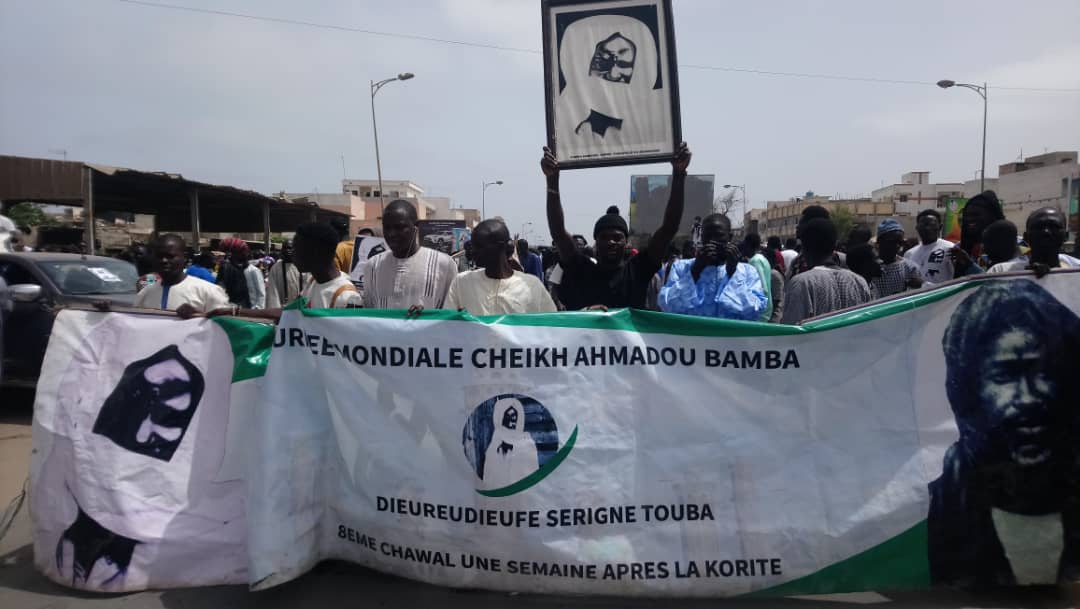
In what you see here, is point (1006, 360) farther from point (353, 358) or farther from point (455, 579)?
point (353, 358)

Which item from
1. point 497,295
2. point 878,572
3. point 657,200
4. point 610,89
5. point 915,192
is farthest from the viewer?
point 915,192

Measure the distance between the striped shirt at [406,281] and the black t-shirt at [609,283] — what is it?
0.74m

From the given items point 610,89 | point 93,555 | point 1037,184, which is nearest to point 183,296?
point 93,555

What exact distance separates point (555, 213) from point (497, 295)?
75 centimetres

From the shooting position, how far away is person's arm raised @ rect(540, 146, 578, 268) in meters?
4.00

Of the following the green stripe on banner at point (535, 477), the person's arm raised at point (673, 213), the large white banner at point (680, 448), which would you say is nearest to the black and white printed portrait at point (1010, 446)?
the large white banner at point (680, 448)

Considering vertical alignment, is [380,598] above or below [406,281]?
below

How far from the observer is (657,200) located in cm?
3388

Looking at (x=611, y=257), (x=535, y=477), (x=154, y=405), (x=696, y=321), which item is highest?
(x=611, y=257)

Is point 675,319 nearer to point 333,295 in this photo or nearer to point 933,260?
point 333,295

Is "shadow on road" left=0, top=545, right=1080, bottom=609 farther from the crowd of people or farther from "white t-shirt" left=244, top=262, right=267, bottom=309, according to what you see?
"white t-shirt" left=244, top=262, right=267, bottom=309

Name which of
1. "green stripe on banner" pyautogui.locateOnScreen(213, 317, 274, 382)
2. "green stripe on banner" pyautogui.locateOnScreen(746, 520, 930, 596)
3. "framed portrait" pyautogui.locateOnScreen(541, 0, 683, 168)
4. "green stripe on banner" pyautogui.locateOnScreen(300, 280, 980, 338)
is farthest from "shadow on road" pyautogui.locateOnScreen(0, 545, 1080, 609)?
"framed portrait" pyautogui.locateOnScreen(541, 0, 683, 168)

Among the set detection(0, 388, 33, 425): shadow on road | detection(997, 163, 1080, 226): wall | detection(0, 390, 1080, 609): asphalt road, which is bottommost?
detection(0, 388, 33, 425): shadow on road

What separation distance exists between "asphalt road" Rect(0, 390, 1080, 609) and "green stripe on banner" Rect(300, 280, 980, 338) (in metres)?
1.19
